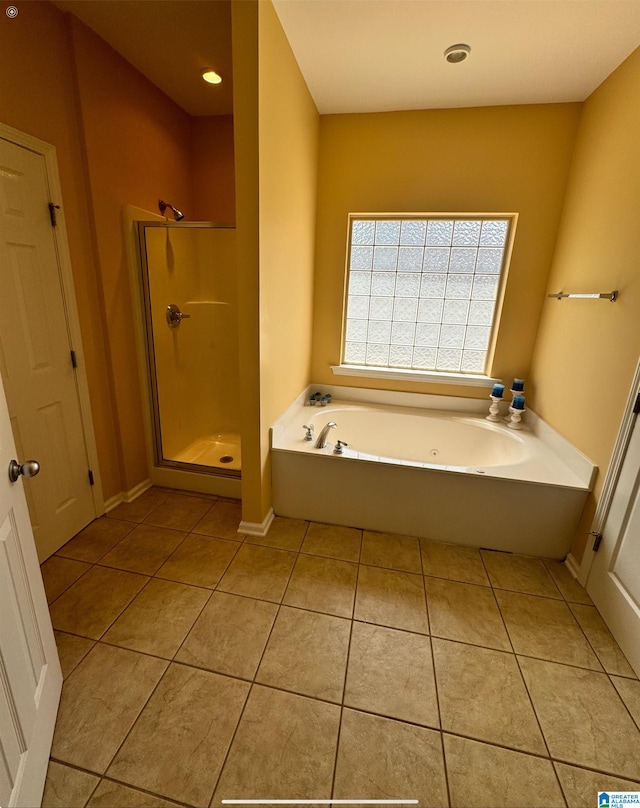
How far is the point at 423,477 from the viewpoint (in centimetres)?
191

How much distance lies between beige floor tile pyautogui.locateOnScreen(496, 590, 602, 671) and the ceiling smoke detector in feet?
8.56

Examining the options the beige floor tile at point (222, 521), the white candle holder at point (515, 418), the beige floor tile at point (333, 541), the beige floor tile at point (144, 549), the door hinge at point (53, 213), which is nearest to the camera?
the door hinge at point (53, 213)

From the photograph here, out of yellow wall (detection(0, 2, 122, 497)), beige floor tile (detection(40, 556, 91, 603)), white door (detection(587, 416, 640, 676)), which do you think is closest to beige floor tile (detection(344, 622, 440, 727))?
white door (detection(587, 416, 640, 676))

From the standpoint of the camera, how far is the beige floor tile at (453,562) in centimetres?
176

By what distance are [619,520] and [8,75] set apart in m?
3.08

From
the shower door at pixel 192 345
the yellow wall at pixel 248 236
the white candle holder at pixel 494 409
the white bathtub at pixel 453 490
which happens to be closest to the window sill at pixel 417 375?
the white candle holder at pixel 494 409

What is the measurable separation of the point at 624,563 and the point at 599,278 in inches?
54.1

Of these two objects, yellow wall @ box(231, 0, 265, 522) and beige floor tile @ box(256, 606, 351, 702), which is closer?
beige floor tile @ box(256, 606, 351, 702)

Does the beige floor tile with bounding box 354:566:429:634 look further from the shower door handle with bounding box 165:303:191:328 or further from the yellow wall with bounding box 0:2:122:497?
the shower door handle with bounding box 165:303:191:328

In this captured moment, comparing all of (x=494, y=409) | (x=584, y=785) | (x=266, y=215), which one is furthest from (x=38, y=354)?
(x=494, y=409)

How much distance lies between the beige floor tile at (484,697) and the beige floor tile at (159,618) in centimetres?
100

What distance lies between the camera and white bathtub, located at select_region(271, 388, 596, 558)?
1.81 metres

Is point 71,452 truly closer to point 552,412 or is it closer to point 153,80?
point 153,80

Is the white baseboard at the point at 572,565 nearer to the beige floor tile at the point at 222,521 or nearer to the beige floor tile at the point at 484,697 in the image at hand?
the beige floor tile at the point at 484,697
